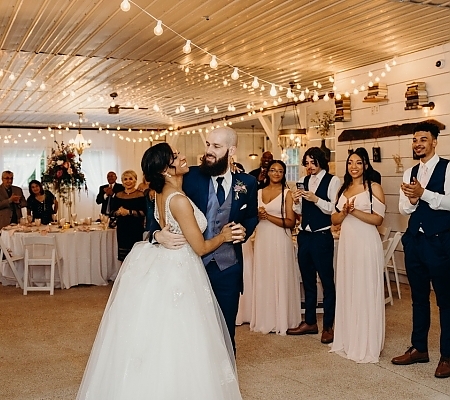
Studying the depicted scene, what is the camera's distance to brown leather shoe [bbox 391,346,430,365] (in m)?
4.81

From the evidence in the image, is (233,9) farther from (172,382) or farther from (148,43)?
(172,382)

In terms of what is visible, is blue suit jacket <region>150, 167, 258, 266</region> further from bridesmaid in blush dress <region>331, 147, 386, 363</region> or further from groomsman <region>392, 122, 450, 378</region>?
bridesmaid in blush dress <region>331, 147, 386, 363</region>

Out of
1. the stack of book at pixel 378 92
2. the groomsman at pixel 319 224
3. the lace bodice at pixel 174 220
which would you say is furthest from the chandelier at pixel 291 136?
the lace bodice at pixel 174 220

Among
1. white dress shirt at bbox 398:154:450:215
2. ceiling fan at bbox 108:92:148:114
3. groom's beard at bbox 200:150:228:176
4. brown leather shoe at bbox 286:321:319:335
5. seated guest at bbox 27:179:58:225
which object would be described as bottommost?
brown leather shoe at bbox 286:321:319:335

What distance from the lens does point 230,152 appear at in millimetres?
3619

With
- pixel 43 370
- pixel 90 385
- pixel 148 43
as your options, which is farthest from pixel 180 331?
pixel 148 43

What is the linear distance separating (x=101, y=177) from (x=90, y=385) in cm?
1623

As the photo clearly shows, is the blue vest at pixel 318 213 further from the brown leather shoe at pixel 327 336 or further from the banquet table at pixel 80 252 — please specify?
the banquet table at pixel 80 252

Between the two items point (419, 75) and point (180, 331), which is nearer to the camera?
point (180, 331)

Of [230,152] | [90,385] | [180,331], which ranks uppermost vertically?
[230,152]

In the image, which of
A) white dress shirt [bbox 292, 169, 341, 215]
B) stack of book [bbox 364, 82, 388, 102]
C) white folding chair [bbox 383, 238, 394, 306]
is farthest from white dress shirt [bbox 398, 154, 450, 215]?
stack of book [bbox 364, 82, 388, 102]

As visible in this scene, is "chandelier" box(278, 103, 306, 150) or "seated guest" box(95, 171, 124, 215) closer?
"seated guest" box(95, 171, 124, 215)

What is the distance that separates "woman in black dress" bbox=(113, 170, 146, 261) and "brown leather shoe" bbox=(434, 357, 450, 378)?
4.72 m

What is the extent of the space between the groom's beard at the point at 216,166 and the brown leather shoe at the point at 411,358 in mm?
2260
